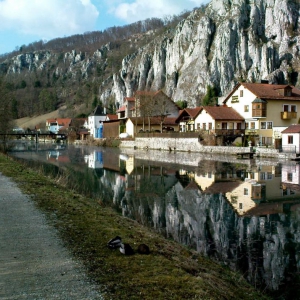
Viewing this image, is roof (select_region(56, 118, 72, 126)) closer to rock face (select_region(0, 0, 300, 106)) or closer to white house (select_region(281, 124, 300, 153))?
rock face (select_region(0, 0, 300, 106))

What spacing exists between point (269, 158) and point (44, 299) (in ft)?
129

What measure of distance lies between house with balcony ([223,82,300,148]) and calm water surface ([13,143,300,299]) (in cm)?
2425

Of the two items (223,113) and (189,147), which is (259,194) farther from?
(223,113)

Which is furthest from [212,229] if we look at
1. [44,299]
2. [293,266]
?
[44,299]

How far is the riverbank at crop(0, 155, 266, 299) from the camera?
20.9ft

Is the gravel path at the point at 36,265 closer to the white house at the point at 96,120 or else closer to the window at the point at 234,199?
the window at the point at 234,199

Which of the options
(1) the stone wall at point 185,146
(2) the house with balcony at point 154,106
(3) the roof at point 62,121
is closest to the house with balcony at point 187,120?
(2) the house with balcony at point 154,106

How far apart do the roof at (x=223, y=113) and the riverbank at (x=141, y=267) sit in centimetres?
4624

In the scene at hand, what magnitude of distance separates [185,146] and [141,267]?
166 ft

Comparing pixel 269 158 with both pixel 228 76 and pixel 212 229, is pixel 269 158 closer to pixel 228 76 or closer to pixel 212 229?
pixel 212 229

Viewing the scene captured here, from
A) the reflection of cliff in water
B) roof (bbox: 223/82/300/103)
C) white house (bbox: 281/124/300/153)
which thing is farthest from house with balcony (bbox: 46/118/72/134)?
the reflection of cliff in water

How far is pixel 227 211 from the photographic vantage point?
16062 mm

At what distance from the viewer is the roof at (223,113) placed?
5634 centimetres

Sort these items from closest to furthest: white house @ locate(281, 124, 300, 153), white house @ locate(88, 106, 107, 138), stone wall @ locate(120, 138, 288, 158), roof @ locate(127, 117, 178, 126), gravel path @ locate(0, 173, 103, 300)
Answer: gravel path @ locate(0, 173, 103, 300)
white house @ locate(281, 124, 300, 153)
stone wall @ locate(120, 138, 288, 158)
roof @ locate(127, 117, 178, 126)
white house @ locate(88, 106, 107, 138)
